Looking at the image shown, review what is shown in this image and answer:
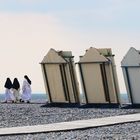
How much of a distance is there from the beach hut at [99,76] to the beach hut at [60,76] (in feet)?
2.72

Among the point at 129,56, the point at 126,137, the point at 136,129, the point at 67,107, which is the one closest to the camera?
the point at 126,137

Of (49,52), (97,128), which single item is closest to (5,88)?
(49,52)

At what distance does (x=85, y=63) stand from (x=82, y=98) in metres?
2.06

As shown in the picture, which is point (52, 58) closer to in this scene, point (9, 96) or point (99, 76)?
point (99, 76)

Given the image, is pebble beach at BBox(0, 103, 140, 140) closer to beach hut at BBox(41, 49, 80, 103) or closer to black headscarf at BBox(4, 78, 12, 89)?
beach hut at BBox(41, 49, 80, 103)

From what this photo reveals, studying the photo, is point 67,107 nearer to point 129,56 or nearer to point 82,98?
point 82,98

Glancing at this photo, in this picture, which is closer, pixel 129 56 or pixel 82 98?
pixel 129 56

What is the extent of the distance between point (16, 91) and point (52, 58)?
9.57 m

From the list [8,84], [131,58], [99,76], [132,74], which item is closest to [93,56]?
[99,76]

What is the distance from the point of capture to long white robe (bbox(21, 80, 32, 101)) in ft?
117

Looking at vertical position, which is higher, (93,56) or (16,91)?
(93,56)

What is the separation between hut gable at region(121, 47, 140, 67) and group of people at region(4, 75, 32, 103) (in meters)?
11.0

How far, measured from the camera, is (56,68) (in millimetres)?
27750

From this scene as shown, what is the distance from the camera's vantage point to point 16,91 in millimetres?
36906
